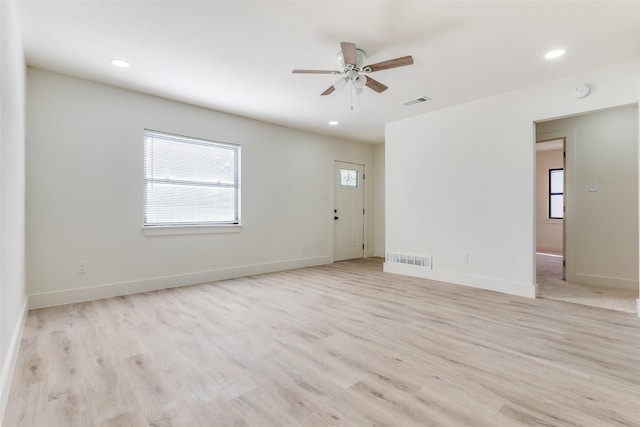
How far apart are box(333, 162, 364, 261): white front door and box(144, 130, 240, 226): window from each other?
228 centimetres

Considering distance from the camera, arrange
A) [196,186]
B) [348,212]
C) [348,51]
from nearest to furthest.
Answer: [348,51] → [196,186] → [348,212]

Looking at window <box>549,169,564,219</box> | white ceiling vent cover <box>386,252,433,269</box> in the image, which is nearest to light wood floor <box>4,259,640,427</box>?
white ceiling vent cover <box>386,252,433,269</box>

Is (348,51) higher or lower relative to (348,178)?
higher

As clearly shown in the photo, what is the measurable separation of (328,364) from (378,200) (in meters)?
5.36

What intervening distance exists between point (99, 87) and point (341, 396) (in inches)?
168

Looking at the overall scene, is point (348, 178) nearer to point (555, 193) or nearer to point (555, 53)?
point (555, 53)

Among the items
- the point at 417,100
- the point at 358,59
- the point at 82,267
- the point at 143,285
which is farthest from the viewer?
the point at 417,100

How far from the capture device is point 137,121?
13.1ft

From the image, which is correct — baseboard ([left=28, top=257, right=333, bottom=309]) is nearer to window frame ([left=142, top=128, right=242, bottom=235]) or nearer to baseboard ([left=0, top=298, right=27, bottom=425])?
window frame ([left=142, top=128, right=242, bottom=235])

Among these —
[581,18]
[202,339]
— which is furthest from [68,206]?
[581,18]

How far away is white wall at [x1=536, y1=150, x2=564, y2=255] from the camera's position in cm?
784

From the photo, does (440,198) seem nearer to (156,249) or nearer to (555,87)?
(555,87)

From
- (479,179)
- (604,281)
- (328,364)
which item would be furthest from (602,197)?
(328,364)

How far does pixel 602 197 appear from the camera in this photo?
14.1 feet
